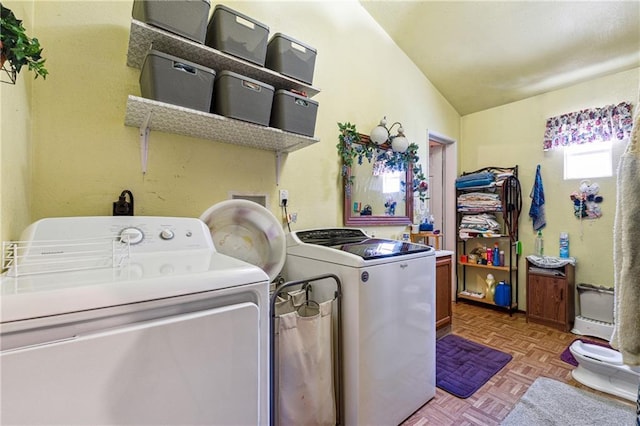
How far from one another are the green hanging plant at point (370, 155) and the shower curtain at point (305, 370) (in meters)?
1.27

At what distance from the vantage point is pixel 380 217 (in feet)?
8.46

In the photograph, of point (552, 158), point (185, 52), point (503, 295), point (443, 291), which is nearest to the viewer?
point (185, 52)

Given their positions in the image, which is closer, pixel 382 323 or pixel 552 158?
pixel 382 323

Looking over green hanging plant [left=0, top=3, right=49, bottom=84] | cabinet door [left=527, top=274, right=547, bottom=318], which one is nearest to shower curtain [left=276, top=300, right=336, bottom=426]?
green hanging plant [left=0, top=3, right=49, bottom=84]

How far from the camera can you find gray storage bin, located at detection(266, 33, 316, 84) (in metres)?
1.51

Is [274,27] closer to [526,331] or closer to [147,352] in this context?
[147,352]

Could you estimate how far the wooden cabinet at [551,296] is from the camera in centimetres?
270

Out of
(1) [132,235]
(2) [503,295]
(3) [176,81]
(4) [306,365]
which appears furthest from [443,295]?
(3) [176,81]

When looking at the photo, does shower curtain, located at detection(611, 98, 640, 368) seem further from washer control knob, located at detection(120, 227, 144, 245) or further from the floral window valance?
the floral window valance

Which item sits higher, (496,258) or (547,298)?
(496,258)

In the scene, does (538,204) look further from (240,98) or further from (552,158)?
(240,98)

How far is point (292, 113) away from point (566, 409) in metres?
2.40

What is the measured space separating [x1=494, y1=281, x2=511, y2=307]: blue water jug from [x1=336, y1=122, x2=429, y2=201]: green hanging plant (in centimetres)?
150

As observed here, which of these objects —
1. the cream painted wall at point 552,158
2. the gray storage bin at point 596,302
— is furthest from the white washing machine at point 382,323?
the cream painted wall at point 552,158
